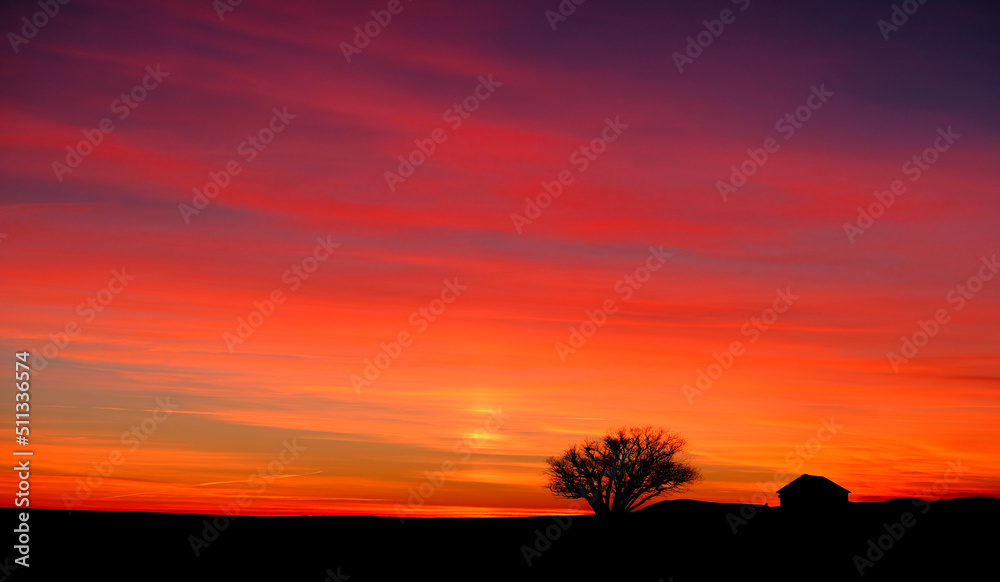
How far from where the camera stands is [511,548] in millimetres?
59406

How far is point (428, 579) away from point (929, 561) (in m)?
32.5

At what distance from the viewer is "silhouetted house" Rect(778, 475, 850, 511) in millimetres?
86438

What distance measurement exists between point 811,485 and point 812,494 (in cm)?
109

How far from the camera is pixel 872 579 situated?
51.6 meters

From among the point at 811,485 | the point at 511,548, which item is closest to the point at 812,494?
the point at 811,485

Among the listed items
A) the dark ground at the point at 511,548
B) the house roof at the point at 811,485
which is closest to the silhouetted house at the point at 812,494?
the house roof at the point at 811,485

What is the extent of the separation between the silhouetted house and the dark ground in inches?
380

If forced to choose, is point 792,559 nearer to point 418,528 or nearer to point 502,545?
point 502,545

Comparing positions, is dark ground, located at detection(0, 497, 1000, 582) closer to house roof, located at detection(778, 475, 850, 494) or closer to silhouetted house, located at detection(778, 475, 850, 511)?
silhouetted house, located at detection(778, 475, 850, 511)

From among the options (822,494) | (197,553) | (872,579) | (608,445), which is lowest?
(872,579)

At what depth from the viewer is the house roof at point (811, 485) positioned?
8788 cm

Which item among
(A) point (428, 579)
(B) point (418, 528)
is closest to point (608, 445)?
(B) point (418, 528)

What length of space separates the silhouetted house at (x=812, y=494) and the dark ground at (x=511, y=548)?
9.65 m

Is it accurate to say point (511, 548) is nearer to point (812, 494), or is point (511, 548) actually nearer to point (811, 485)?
point (812, 494)
